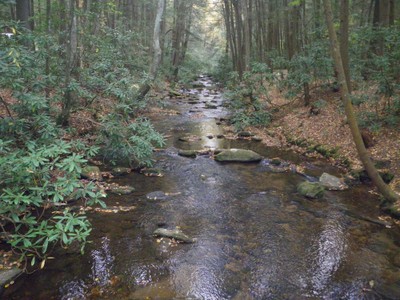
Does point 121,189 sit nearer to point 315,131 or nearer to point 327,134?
point 327,134

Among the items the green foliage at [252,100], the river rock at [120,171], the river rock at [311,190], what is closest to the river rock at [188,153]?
the river rock at [120,171]

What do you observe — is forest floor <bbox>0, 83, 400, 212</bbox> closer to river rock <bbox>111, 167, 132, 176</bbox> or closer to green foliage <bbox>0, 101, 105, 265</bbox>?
river rock <bbox>111, 167, 132, 176</bbox>

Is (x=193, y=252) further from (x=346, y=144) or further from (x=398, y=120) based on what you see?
(x=398, y=120)

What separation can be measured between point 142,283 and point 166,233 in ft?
4.84

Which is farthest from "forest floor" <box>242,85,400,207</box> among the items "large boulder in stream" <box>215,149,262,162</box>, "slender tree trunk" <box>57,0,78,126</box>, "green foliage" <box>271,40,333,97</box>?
"slender tree trunk" <box>57,0,78,126</box>

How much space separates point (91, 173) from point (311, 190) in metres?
6.02

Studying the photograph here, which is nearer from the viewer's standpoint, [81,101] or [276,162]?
[276,162]

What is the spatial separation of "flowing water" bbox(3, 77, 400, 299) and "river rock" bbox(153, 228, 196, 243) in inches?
6.0

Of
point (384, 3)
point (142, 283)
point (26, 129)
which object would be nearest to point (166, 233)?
point (142, 283)

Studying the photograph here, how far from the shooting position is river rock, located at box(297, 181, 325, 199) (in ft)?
27.6

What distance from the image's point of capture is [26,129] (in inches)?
272

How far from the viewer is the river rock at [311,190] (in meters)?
8.41

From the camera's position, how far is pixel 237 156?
11.6m

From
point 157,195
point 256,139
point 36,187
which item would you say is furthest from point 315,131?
point 36,187
